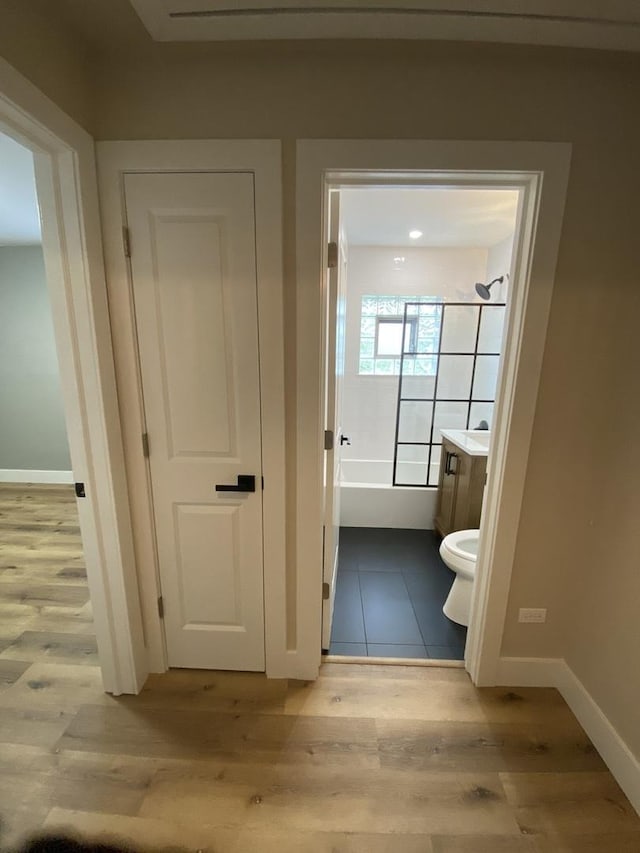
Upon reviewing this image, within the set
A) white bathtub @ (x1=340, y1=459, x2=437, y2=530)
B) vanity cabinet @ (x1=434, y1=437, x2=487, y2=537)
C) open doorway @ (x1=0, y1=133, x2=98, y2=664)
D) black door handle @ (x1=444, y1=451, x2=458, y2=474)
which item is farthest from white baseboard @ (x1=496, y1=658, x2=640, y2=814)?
open doorway @ (x1=0, y1=133, x2=98, y2=664)

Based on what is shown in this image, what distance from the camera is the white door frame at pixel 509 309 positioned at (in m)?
1.22

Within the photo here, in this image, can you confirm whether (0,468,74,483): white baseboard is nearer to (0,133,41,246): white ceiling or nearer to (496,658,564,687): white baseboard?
(0,133,41,246): white ceiling

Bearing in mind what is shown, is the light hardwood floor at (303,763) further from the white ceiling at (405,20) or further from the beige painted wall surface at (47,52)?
the white ceiling at (405,20)

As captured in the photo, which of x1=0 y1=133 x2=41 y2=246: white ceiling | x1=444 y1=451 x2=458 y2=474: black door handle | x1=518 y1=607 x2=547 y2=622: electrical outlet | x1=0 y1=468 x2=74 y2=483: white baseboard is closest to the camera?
x1=518 y1=607 x2=547 y2=622: electrical outlet

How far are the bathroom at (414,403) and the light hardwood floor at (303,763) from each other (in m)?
0.31

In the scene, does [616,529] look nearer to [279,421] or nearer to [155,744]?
[279,421]

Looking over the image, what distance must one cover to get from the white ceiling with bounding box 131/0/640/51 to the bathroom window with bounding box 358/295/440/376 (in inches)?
98.1

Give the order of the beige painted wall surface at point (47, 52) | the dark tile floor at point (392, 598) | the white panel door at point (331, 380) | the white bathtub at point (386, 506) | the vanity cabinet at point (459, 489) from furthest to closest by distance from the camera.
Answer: the white bathtub at point (386, 506) < the vanity cabinet at point (459, 489) < the dark tile floor at point (392, 598) < the white panel door at point (331, 380) < the beige painted wall surface at point (47, 52)

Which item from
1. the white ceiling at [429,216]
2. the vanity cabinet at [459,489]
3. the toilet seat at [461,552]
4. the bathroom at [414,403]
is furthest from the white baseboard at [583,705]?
the white ceiling at [429,216]

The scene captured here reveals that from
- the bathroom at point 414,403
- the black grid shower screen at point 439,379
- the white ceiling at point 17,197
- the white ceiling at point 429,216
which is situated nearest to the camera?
the white ceiling at point 17,197

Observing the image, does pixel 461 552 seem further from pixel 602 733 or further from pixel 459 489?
pixel 602 733

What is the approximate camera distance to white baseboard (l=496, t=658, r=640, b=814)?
124 centimetres

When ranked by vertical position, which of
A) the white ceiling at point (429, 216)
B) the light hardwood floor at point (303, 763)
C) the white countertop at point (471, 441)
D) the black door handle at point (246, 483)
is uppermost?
the white ceiling at point (429, 216)

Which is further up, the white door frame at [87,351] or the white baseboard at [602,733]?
the white door frame at [87,351]
